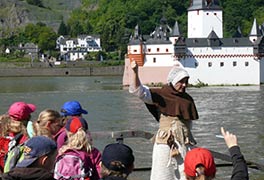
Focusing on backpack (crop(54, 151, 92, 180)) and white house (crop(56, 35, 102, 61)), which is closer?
backpack (crop(54, 151, 92, 180))

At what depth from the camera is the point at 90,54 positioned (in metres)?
75.8

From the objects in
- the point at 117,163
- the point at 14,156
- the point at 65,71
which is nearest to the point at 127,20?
the point at 65,71

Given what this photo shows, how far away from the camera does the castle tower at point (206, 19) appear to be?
43.1 metres

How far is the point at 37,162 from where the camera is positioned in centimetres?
325

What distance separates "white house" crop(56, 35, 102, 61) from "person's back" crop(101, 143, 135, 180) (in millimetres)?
73924

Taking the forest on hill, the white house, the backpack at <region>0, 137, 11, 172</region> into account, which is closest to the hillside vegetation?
the forest on hill

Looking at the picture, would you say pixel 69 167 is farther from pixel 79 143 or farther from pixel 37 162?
pixel 37 162

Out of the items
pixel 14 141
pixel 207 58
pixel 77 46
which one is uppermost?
pixel 14 141

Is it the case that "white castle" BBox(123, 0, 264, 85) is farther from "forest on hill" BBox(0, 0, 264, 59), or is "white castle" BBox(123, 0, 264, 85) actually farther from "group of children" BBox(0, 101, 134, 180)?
"group of children" BBox(0, 101, 134, 180)

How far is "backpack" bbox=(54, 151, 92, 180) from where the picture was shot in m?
3.85

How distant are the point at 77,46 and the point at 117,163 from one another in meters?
77.9

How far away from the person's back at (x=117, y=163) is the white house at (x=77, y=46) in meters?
73.9

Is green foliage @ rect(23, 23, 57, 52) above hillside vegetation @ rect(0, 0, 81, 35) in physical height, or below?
below

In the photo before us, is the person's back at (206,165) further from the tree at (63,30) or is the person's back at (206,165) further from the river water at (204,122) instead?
the tree at (63,30)
